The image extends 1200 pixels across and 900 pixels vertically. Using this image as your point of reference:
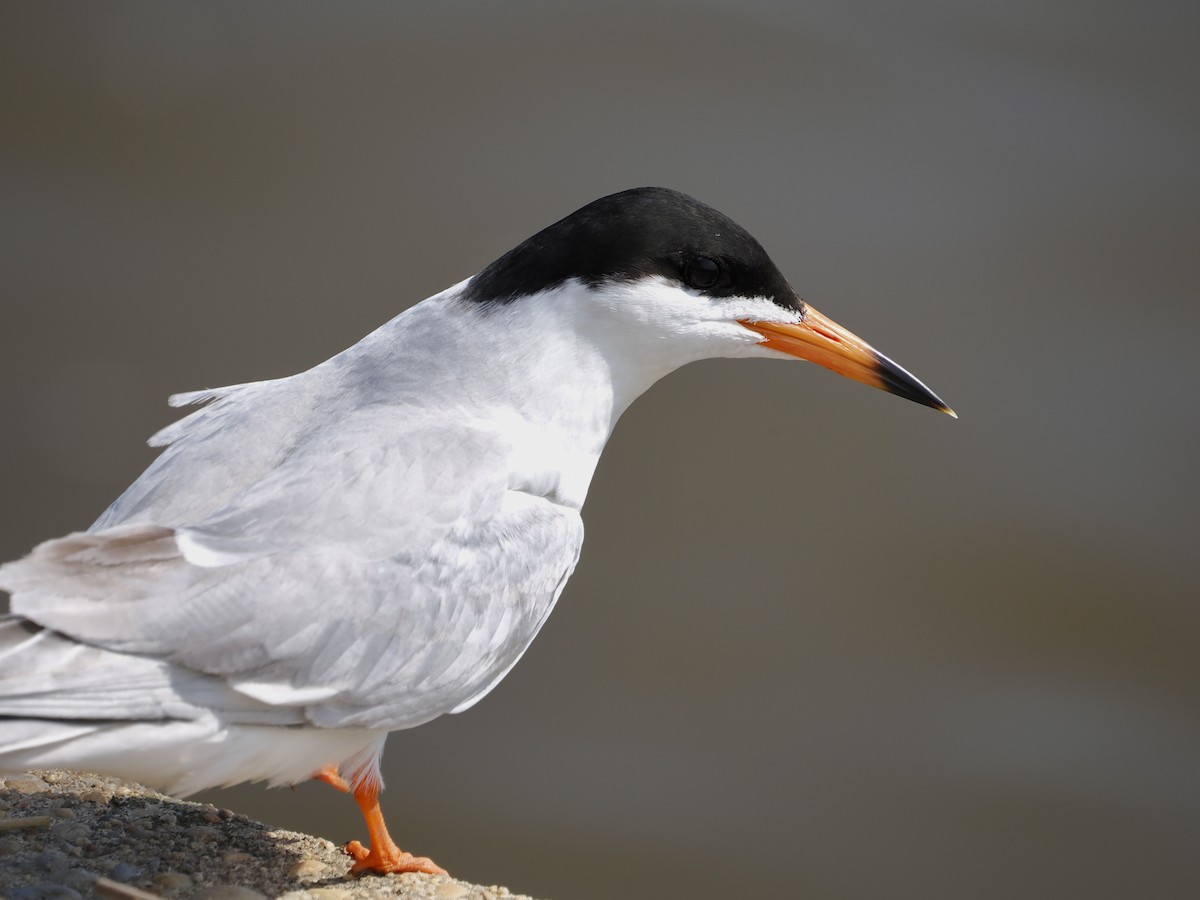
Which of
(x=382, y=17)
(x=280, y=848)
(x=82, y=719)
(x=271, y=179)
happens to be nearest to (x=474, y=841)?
(x=280, y=848)

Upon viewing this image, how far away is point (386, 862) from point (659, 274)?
1710mm

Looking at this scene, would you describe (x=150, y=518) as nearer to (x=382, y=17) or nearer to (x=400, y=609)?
(x=400, y=609)

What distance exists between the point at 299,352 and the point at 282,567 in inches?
114

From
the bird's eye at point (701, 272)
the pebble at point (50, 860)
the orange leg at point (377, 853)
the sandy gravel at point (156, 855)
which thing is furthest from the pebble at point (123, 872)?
the bird's eye at point (701, 272)

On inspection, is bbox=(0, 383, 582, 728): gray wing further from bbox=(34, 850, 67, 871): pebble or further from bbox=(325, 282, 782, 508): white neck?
bbox=(34, 850, 67, 871): pebble

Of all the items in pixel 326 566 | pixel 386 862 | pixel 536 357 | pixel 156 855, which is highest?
pixel 536 357

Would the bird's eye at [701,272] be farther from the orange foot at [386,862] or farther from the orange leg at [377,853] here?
the orange foot at [386,862]

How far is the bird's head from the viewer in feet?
11.1

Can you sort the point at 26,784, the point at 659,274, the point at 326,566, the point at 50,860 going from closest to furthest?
the point at 326,566 → the point at 50,860 → the point at 659,274 → the point at 26,784

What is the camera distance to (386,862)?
3.49 metres

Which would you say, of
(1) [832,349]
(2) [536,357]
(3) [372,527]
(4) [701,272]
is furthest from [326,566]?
(1) [832,349]

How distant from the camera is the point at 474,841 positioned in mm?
4531

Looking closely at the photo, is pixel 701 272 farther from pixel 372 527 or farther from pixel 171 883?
pixel 171 883

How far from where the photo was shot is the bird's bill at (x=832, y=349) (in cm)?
366
